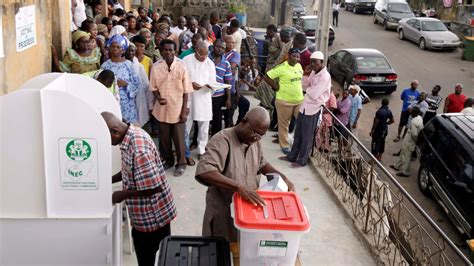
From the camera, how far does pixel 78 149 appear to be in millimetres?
3250

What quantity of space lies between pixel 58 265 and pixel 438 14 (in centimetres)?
2866

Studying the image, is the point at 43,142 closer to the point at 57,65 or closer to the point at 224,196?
the point at 224,196

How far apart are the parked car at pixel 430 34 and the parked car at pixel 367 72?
7.45m

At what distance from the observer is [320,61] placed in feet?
21.1

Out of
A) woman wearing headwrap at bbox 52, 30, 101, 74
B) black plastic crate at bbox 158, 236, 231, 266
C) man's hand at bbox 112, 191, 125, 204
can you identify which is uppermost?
woman wearing headwrap at bbox 52, 30, 101, 74

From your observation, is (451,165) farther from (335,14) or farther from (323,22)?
(335,14)

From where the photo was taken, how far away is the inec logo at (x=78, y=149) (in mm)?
3244

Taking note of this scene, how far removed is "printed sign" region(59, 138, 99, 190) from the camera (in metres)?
3.25

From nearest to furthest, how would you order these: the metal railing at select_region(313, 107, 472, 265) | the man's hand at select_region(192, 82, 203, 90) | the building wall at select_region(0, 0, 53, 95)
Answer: the metal railing at select_region(313, 107, 472, 265) < the building wall at select_region(0, 0, 53, 95) < the man's hand at select_region(192, 82, 203, 90)

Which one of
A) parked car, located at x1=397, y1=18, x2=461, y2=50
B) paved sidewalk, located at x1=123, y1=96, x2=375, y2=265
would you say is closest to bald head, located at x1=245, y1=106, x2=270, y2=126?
paved sidewalk, located at x1=123, y1=96, x2=375, y2=265

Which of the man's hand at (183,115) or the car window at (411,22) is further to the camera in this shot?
the car window at (411,22)

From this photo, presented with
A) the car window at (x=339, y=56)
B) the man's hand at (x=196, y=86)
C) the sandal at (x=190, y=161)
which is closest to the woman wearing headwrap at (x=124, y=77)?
the man's hand at (x=196, y=86)

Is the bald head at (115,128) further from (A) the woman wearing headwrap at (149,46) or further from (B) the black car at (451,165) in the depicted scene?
(B) the black car at (451,165)

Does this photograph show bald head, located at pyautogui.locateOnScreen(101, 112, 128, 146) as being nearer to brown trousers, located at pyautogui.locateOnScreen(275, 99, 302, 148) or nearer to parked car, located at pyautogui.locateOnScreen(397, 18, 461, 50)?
brown trousers, located at pyautogui.locateOnScreen(275, 99, 302, 148)
